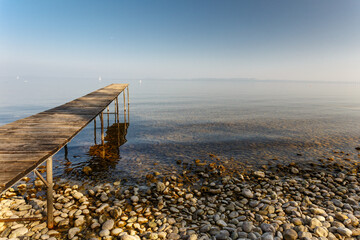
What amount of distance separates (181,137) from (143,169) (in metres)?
7.02

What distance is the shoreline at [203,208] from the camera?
5.71 meters

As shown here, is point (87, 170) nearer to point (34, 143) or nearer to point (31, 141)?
point (31, 141)

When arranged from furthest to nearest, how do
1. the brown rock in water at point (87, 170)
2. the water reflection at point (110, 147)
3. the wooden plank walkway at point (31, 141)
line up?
1. the water reflection at point (110, 147)
2. the brown rock in water at point (87, 170)
3. the wooden plank walkway at point (31, 141)

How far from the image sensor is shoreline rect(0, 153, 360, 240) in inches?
225

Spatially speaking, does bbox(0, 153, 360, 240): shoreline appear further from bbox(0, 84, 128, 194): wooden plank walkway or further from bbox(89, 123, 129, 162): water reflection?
bbox(89, 123, 129, 162): water reflection

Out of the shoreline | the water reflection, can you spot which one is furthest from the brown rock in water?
the water reflection

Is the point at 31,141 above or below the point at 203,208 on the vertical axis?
above

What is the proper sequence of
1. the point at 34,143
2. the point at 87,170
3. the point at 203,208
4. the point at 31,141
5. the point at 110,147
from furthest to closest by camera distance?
the point at 110,147 → the point at 87,170 → the point at 203,208 → the point at 31,141 → the point at 34,143

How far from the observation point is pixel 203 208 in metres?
7.05

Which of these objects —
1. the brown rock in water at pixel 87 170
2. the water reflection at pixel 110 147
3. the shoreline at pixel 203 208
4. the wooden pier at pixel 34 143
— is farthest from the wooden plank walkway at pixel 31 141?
the water reflection at pixel 110 147

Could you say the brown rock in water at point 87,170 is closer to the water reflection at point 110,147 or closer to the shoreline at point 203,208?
the shoreline at point 203,208

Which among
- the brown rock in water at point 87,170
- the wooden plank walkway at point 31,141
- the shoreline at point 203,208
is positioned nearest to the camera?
the wooden plank walkway at point 31,141

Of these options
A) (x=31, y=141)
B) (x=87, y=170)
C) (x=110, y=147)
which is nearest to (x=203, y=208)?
(x=31, y=141)

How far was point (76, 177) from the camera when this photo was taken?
31.5 feet
